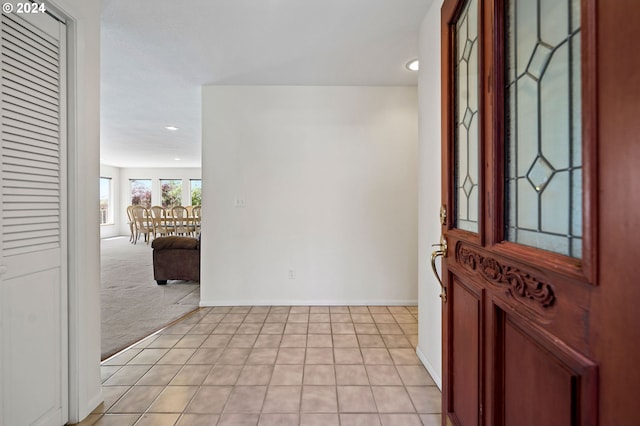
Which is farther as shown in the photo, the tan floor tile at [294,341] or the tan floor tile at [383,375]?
the tan floor tile at [294,341]

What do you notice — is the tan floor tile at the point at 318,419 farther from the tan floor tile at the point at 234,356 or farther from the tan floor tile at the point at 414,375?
the tan floor tile at the point at 234,356

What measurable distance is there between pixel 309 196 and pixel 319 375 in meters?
1.74

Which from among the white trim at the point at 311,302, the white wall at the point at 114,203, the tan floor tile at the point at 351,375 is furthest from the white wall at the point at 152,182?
the tan floor tile at the point at 351,375

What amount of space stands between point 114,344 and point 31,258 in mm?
1355

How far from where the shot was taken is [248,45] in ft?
7.44

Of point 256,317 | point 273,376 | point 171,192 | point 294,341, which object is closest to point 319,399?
point 273,376

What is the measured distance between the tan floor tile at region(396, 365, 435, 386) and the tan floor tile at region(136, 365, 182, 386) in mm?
1497

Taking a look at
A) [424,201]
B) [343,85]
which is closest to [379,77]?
[343,85]

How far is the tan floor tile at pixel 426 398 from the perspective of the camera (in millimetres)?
1521

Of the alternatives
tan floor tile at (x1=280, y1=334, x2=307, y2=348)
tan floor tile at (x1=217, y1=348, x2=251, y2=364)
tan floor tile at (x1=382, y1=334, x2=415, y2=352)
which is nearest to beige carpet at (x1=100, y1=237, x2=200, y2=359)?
tan floor tile at (x1=217, y1=348, x2=251, y2=364)

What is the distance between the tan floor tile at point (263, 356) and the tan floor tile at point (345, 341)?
48 cm

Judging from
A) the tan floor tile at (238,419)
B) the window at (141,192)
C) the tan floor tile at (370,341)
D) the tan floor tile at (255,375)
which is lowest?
the tan floor tile at (238,419)

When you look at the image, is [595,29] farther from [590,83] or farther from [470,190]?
[470,190]

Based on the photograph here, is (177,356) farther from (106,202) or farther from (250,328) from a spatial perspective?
(106,202)
